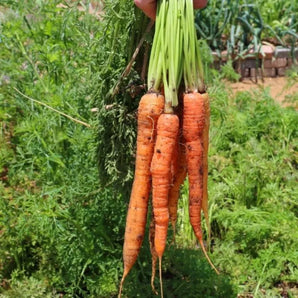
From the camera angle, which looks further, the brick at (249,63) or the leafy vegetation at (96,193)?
the brick at (249,63)

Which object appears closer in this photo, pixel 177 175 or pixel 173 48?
pixel 173 48

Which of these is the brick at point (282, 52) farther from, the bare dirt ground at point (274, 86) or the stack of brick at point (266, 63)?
the bare dirt ground at point (274, 86)

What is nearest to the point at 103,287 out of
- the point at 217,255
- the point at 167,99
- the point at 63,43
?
the point at 217,255

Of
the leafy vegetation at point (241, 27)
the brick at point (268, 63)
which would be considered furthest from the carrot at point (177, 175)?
the brick at point (268, 63)

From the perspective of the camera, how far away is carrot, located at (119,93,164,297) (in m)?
1.99

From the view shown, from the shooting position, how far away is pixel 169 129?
1.99 meters

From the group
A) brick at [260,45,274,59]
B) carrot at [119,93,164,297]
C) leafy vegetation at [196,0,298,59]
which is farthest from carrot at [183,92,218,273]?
brick at [260,45,274,59]

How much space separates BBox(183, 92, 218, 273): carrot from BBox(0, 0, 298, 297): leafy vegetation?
292 millimetres

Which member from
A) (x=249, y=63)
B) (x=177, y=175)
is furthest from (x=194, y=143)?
(x=249, y=63)

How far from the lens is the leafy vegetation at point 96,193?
7.53 ft

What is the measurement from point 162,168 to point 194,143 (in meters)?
0.17

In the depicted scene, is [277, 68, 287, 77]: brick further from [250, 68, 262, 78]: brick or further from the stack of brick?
[250, 68, 262, 78]: brick

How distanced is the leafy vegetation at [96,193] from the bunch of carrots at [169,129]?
0.65ft

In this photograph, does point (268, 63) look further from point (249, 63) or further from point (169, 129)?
point (169, 129)
